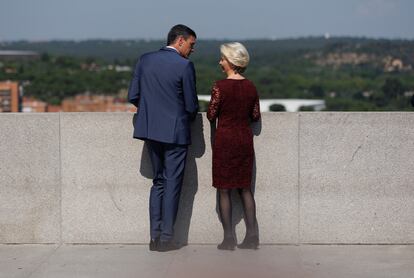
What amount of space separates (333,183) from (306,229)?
412 mm

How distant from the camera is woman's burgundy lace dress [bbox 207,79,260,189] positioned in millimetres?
6785

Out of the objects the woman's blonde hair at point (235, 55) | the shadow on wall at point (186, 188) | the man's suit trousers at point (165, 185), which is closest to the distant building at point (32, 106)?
the shadow on wall at point (186, 188)

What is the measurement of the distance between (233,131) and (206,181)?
0.62 metres

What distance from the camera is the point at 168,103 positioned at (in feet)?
22.3

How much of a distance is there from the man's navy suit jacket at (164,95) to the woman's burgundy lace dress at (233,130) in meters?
0.19

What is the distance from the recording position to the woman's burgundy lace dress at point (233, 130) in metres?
6.79

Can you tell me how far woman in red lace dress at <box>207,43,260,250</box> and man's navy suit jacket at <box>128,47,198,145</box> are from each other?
19 centimetres

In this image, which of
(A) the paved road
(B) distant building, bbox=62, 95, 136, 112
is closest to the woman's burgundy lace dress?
(A) the paved road

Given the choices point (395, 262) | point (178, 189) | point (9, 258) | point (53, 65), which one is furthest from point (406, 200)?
point (53, 65)

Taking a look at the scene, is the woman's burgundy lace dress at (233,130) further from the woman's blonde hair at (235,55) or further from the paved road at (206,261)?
the paved road at (206,261)

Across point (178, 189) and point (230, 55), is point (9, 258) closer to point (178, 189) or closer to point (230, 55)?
point (178, 189)

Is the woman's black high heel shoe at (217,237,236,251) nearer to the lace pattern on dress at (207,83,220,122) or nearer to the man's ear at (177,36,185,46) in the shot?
the lace pattern on dress at (207,83,220,122)

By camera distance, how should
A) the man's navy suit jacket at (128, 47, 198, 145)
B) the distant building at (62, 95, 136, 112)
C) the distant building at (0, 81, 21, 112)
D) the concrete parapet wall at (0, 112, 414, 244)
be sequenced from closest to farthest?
the man's navy suit jacket at (128, 47, 198, 145), the concrete parapet wall at (0, 112, 414, 244), the distant building at (0, 81, 21, 112), the distant building at (62, 95, 136, 112)

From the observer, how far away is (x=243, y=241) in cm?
711
